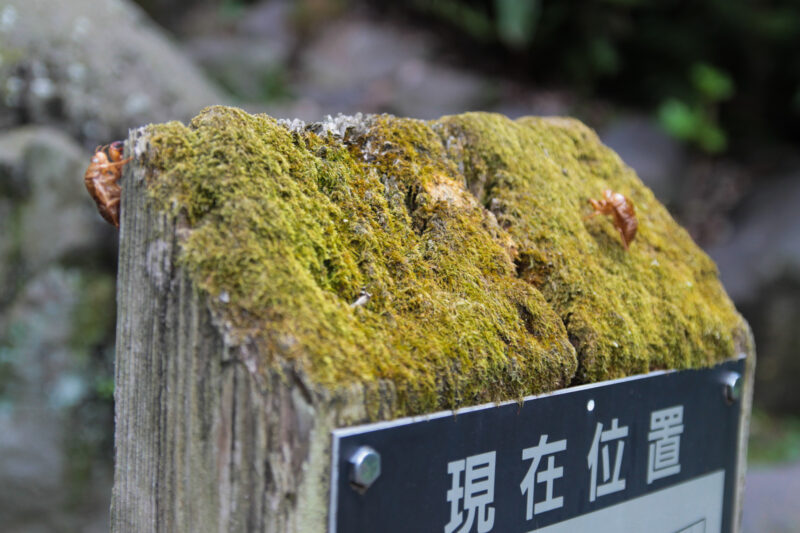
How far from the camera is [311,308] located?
922 mm

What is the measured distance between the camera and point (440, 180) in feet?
4.12

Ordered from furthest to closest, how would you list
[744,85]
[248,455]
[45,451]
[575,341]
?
[744,85] < [45,451] < [575,341] < [248,455]

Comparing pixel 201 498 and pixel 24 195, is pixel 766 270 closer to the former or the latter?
pixel 24 195

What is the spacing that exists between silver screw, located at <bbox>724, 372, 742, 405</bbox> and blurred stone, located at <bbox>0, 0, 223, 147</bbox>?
2489mm

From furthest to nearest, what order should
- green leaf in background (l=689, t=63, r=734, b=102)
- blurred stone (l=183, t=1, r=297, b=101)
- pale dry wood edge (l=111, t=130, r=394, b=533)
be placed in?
blurred stone (l=183, t=1, r=297, b=101) → green leaf in background (l=689, t=63, r=734, b=102) → pale dry wood edge (l=111, t=130, r=394, b=533)

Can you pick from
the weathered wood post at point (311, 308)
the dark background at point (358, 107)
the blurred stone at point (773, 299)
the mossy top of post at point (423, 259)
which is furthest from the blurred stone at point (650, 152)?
the weathered wood post at point (311, 308)

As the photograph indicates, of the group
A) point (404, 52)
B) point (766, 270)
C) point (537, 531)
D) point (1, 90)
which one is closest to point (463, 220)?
point (537, 531)

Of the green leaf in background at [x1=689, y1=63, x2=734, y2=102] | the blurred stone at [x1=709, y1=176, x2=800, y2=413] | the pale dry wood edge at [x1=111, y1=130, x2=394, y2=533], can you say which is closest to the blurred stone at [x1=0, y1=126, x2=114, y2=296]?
the pale dry wood edge at [x1=111, y1=130, x2=394, y2=533]

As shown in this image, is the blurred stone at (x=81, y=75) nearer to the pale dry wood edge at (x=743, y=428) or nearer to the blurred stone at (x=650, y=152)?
the pale dry wood edge at (x=743, y=428)

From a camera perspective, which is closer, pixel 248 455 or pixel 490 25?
pixel 248 455

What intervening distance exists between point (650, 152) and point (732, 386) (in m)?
5.19

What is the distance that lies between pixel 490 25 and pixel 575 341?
20.6 feet

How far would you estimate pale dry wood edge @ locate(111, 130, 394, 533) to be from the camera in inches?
33.5

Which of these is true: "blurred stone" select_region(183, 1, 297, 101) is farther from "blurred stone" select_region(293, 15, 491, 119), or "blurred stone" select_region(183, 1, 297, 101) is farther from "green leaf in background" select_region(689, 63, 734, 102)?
"green leaf in background" select_region(689, 63, 734, 102)
